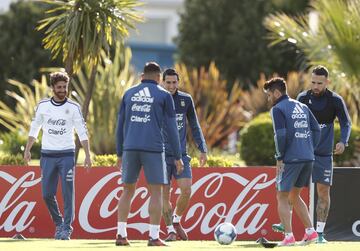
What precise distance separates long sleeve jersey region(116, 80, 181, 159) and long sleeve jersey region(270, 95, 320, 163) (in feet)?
3.96

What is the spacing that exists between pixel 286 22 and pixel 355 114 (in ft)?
14.5

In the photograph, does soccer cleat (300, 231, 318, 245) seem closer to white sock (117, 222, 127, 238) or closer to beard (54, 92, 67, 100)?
white sock (117, 222, 127, 238)

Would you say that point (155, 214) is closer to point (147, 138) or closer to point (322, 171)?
point (147, 138)

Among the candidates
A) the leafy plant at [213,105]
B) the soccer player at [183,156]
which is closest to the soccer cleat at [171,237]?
the soccer player at [183,156]

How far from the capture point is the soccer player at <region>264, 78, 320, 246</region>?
12945mm

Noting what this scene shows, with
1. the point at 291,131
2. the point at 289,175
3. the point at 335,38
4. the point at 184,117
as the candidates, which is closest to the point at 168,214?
the point at 184,117

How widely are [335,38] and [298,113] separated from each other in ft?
30.3

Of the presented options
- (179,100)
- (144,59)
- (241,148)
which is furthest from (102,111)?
(144,59)

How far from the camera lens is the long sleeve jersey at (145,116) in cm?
1232

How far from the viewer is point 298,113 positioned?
13.0 m

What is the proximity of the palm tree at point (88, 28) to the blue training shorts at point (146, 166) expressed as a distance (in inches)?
269

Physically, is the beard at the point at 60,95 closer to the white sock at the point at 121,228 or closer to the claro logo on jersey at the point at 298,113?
the white sock at the point at 121,228

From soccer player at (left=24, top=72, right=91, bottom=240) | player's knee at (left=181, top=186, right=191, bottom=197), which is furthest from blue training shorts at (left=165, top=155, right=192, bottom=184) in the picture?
soccer player at (left=24, top=72, right=91, bottom=240)

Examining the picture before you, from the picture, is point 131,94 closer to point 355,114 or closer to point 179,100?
point 179,100
